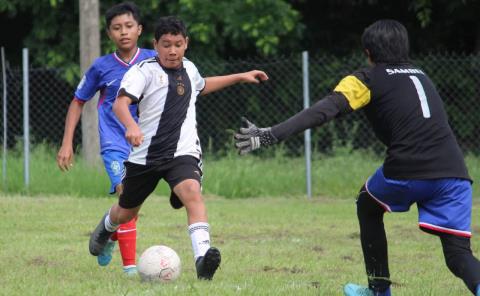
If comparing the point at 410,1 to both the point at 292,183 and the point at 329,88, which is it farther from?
the point at 292,183

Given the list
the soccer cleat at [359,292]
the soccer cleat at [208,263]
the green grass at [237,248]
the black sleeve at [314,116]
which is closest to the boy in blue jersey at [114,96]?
the green grass at [237,248]

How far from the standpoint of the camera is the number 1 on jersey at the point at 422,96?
17.7 feet

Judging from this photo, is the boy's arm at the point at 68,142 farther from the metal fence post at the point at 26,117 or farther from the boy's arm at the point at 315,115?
the metal fence post at the point at 26,117

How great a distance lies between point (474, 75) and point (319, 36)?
5147mm

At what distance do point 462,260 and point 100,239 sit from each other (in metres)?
2.96

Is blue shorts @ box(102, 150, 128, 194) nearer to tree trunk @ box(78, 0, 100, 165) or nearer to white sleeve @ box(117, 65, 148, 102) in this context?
white sleeve @ box(117, 65, 148, 102)

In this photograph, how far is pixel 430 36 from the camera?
19312 millimetres

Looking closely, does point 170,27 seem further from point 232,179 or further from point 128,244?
point 232,179

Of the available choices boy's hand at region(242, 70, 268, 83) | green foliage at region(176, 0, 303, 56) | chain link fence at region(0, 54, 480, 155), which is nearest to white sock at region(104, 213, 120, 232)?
boy's hand at region(242, 70, 268, 83)

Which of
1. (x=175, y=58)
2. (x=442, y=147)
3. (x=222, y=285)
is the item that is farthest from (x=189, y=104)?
(x=442, y=147)

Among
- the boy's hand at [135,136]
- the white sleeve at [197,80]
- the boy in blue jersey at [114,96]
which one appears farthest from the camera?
the boy in blue jersey at [114,96]

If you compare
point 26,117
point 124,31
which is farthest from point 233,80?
point 26,117

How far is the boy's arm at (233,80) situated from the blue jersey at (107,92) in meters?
0.61

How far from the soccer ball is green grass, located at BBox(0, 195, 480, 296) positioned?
0.12 m
